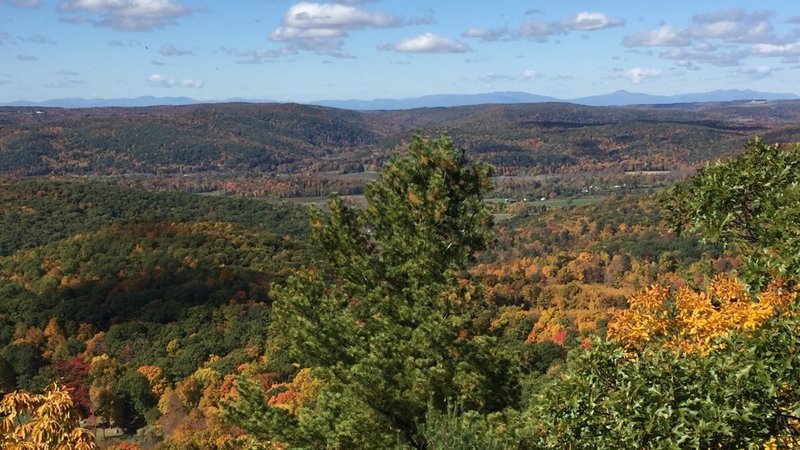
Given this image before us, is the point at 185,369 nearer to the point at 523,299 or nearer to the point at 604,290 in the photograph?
the point at 523,299

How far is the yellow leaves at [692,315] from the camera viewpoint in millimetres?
9430

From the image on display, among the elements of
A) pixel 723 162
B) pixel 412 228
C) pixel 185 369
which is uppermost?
pixel 723 162

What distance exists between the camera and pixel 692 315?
33.2 feet

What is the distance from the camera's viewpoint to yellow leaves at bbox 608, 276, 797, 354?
30.9ft

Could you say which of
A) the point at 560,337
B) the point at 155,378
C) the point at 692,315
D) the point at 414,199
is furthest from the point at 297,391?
the point at 692,315

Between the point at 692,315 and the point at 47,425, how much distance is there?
8190 millimetres

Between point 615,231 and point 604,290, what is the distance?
44.5 m

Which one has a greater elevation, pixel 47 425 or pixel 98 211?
pixel 47 425

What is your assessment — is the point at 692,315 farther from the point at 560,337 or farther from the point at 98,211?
the point at 98,211

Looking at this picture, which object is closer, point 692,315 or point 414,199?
point 692,315

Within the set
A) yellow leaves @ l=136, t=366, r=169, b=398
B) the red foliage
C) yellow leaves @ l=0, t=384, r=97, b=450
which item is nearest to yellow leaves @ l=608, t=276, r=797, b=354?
yellow leaves @ l=0, t=384, r=97, b=450

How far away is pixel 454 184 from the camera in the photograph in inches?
589

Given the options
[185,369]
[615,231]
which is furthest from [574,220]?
[185,369]

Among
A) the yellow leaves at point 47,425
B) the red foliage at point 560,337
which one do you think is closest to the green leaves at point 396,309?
the yellow leaves at point 47,425
